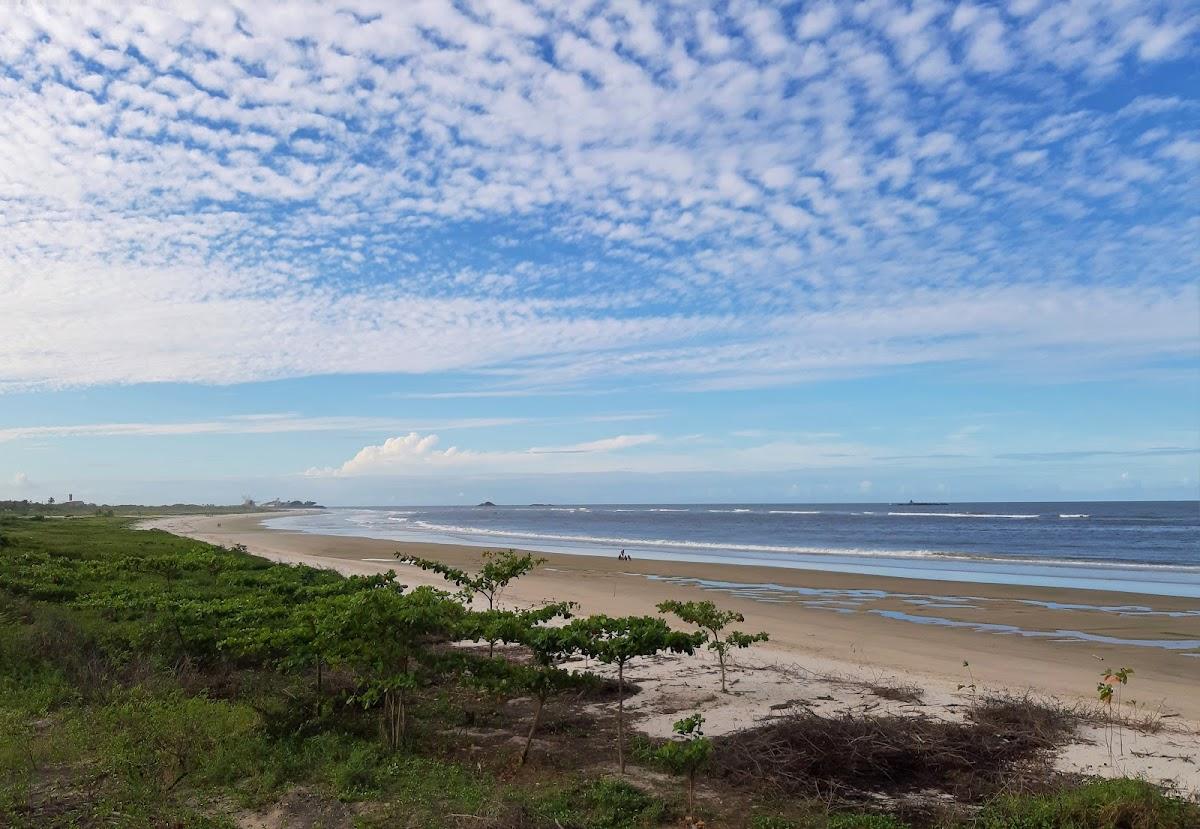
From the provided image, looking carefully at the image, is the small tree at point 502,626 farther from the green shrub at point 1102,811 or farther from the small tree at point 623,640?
the green shrub at point 1102,811

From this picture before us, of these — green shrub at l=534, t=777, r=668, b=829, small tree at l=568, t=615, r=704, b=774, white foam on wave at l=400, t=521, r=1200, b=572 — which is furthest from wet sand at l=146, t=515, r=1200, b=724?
white foam on wave at l=400, t=521, r=1200, b=572

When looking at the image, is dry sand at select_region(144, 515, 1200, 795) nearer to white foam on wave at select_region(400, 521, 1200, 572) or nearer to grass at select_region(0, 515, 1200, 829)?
grass at select_region(0, 515, 1200, 829)

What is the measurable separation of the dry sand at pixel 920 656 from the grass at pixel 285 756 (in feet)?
3.84

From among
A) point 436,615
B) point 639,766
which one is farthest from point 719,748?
point 436,615

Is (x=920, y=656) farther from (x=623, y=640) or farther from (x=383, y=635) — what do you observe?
(x=383, y=635)

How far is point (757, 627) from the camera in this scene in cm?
1756

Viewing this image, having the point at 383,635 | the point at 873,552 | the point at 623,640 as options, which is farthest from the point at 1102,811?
the point at 873,552

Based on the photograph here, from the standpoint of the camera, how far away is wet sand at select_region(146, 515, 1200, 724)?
12.8 meters

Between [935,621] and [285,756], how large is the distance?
53.3 feet

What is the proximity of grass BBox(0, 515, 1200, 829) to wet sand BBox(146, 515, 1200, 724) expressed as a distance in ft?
13.1

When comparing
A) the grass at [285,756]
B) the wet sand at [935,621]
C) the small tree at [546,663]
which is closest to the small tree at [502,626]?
the small tree at [546,663]

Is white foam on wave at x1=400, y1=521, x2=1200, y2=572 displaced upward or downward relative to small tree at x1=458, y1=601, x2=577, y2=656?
downward

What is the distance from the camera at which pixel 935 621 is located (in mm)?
19312

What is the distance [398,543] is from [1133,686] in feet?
151
